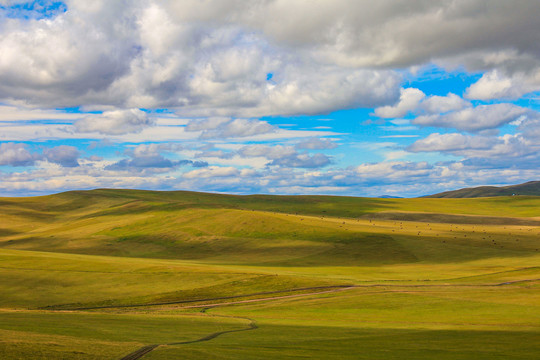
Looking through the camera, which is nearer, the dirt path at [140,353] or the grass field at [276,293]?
the dirt path at [140,353]

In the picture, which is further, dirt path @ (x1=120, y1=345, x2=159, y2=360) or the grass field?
the grass field

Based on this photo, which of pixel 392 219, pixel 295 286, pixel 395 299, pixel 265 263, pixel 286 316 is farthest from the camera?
pixel 392 219

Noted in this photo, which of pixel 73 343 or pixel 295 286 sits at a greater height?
pixel 73 343

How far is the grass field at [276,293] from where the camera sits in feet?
99.8

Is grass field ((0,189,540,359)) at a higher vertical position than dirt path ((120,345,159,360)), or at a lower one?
lower

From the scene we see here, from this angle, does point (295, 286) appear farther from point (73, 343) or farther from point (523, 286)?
point (73, 343)

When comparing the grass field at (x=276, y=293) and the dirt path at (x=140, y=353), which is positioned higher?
the dirt path at (x=140, y=353)

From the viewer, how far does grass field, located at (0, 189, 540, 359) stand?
30422 millimetres

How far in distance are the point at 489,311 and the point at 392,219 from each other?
145150 millimetres

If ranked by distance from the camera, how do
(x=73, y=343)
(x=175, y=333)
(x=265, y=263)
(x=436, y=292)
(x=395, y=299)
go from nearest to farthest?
(x=73, y=343) → (x=175, y=333) → (x=395, y=299) → (x=436, y=292) → (x=265, y=263)

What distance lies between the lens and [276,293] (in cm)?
6569

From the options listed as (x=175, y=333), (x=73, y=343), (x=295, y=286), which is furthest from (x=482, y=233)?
(x=73, y=343)

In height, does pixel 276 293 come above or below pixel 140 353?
below

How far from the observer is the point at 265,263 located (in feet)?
351
